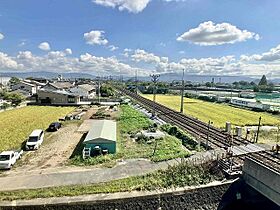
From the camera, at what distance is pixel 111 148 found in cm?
1908

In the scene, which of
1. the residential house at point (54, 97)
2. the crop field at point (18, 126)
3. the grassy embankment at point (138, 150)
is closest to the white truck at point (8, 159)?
the crop field at point (18, 126)

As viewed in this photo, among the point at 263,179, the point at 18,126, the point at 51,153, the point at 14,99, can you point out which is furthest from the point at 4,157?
the point at 14,99

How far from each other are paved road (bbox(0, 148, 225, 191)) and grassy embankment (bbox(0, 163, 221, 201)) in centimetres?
61

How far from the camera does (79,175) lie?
15.0m

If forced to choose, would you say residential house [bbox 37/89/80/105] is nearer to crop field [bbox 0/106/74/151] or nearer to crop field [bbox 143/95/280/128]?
crop field [bbox 0/106/74/151]

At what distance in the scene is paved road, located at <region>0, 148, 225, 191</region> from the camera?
13977 millimetres

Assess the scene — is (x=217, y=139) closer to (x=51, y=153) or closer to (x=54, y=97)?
(x=51, y=153)

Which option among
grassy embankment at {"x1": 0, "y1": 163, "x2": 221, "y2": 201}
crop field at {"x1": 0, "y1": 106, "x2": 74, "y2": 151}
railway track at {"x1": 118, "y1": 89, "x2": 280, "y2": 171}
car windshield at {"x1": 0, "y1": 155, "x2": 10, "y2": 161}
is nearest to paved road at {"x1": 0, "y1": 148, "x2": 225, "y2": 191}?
grassy embankment at {"x1": 0, "y1": 163, "x2": 221, "y2": 201}

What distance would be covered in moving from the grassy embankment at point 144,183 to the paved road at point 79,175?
0.61 m

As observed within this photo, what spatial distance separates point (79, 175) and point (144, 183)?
394 cm

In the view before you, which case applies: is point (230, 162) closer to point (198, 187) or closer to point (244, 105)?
point (198, 187)

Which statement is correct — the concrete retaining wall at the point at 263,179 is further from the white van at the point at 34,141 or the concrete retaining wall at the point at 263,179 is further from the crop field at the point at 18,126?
the crop field at the point at 18,126

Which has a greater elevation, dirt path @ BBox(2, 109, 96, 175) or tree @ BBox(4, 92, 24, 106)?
tree @ BBox(4, 92, 24, 106)

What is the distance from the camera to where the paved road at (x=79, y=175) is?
13977mm
